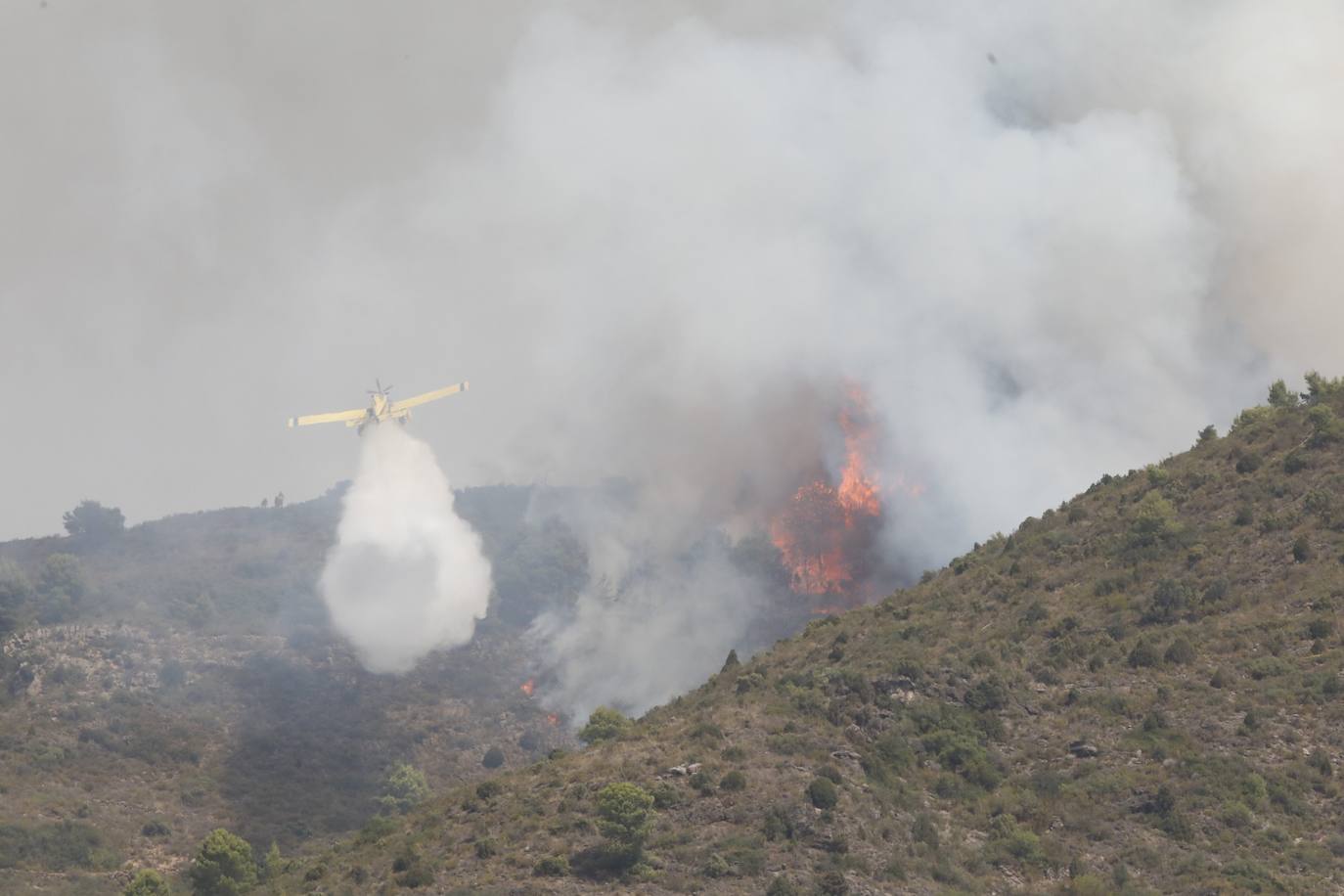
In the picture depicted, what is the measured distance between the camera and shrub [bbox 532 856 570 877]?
245 ft

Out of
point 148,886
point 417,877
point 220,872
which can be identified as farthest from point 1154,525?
point 148,886

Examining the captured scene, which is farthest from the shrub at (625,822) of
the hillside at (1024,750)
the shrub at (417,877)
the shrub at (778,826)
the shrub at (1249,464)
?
the shrub at (1249,464)

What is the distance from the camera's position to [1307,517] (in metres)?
101

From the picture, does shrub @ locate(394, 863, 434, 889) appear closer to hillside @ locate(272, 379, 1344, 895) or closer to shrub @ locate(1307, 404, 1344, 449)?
hillside @ locate(272, 379, 1344, 895)

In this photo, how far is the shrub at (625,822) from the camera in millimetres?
74938

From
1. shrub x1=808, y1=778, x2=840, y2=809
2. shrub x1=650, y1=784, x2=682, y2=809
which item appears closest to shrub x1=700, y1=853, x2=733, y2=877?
shrub x1=650, y1=784, x2=682, y2=809

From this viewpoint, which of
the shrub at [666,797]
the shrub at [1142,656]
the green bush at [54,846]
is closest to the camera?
the shrub at [666,797]

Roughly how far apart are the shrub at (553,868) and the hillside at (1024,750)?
143 millimetres

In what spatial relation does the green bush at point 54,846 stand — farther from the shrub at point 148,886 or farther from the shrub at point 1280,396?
the shrub at point 1280,396

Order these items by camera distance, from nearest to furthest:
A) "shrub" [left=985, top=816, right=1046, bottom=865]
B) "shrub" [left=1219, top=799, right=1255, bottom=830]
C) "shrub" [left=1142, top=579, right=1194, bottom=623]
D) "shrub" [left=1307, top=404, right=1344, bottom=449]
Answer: "shrub" [left=1219, top=799, right=1255, bottom=830]
"shrub" [left=985, top=816, right=1046, bottom=865]
"shrub" [left=1142, top=579, right=1194, bottom=623]
"shrub" [left=1307, top=404, right=1344, bottom=449]

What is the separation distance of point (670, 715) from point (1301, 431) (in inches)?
2202

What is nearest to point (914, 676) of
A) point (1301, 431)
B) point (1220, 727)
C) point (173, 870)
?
point (1220, 727)

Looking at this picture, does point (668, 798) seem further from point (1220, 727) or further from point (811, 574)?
point (811, 574)

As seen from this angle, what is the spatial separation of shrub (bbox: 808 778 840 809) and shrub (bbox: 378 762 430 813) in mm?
85039
